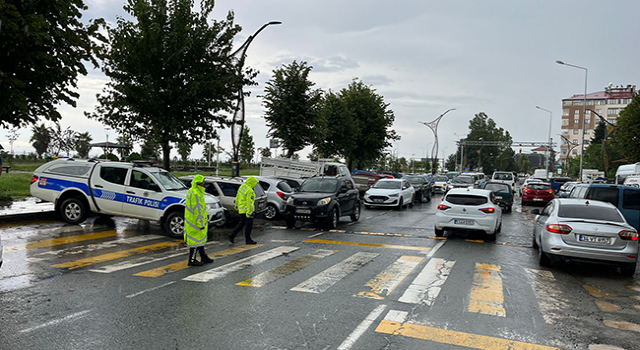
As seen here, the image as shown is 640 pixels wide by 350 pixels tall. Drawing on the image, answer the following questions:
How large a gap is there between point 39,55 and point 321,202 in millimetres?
8703

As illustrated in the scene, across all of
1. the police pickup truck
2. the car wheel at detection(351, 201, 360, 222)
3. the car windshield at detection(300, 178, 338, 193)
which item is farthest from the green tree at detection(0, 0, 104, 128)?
the car wheel at detection(351, 201, 360, 222)

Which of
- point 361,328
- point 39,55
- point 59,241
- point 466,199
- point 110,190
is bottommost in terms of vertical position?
point 59,241

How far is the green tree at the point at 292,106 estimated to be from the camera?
30391 millimetres

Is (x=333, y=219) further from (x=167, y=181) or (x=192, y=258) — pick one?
(x=192, y=258)

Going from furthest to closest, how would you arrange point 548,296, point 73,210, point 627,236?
point 73,210, point 627,236, point 548,296

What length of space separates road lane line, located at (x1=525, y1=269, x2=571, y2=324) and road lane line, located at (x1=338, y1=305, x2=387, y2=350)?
210 centimetres

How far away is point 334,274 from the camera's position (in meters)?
8.41

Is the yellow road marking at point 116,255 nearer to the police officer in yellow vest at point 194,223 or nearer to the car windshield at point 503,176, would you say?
the police officer in yellow vest at point 194,223

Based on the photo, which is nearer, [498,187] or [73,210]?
[73,210]

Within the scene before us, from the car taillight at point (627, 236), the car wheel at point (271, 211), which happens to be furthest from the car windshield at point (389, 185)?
the car taillight at point (627, 236)

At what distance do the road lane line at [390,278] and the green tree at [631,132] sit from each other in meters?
34.8

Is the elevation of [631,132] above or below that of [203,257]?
above

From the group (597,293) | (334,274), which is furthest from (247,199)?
(597,293)

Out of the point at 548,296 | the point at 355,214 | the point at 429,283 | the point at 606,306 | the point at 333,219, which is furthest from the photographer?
the point at 355,214
